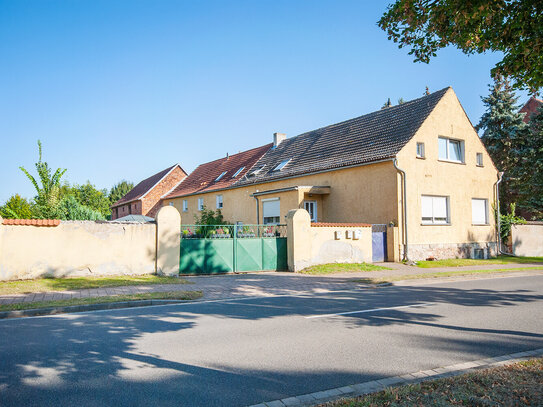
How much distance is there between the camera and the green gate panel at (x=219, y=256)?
1592 cm

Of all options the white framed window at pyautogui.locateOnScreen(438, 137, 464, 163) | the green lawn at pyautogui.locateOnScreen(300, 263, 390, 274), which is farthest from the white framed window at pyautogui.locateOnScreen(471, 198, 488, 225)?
the green lawn at pyautogui.locateOnScreen(300, 263, 390, 274)

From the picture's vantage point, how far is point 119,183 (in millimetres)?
77938

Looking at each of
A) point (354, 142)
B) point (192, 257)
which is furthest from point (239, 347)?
point (354, 142)

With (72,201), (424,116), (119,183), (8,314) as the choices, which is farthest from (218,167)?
(119,183)

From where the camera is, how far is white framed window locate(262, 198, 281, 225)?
2388 centimetres

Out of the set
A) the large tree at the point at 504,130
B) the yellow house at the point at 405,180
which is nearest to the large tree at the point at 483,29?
the yellow house at the point at 405,180

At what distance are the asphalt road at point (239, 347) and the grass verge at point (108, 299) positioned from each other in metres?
0.78

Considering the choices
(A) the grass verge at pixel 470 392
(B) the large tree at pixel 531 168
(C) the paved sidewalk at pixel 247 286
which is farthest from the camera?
(B) the large tree at pixel 531 168

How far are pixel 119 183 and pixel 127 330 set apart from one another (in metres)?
75.9

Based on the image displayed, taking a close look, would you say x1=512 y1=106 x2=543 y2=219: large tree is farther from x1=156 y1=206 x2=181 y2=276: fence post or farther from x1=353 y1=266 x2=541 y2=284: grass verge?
x1=156 y1=206 x2=181 y2=276: fence post

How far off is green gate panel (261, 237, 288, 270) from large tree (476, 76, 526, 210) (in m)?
23.0

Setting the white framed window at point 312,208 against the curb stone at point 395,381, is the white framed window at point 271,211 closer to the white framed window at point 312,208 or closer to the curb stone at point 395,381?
the white framed window at point 312,208

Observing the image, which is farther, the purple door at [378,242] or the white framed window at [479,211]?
the white framed window at [479,211]

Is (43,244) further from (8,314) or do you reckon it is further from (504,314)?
(504,314)
